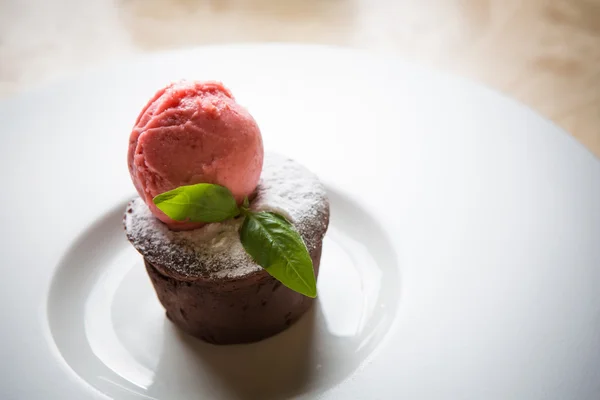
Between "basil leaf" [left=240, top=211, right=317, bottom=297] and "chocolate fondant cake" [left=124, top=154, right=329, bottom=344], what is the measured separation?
3.5 inches

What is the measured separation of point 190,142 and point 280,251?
0.35 metres

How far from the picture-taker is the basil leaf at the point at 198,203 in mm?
1386

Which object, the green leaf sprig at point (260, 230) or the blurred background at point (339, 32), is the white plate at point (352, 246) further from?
the blurred background at point (339, 32)

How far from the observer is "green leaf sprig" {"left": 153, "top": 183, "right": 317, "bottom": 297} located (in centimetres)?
136

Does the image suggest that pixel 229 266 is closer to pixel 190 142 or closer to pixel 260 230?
pixel 260 230

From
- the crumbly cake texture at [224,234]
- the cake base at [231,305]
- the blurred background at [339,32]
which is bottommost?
the cake base at [231,305]

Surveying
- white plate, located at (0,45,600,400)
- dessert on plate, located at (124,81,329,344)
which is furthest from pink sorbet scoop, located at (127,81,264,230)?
white plate, located at (0,45,600,400)

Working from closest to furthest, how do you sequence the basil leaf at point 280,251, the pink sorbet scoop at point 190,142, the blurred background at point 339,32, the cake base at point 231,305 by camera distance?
the basil leaf at point 280,251
the pink sorbet scoop at point 190,142
the cake base at point 231,305
the blurred background at point 339,32

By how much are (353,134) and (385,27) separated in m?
1.19

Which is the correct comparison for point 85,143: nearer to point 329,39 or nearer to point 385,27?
point 329,39

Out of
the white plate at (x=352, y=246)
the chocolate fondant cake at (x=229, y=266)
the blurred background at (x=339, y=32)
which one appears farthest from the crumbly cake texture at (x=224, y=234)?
the blurred background at (x=339, y=32)

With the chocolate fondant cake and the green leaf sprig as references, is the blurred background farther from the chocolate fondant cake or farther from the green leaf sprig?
the green leaf sprig

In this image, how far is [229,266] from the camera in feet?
4.83

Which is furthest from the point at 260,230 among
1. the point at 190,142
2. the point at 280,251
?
the point at 190,142
